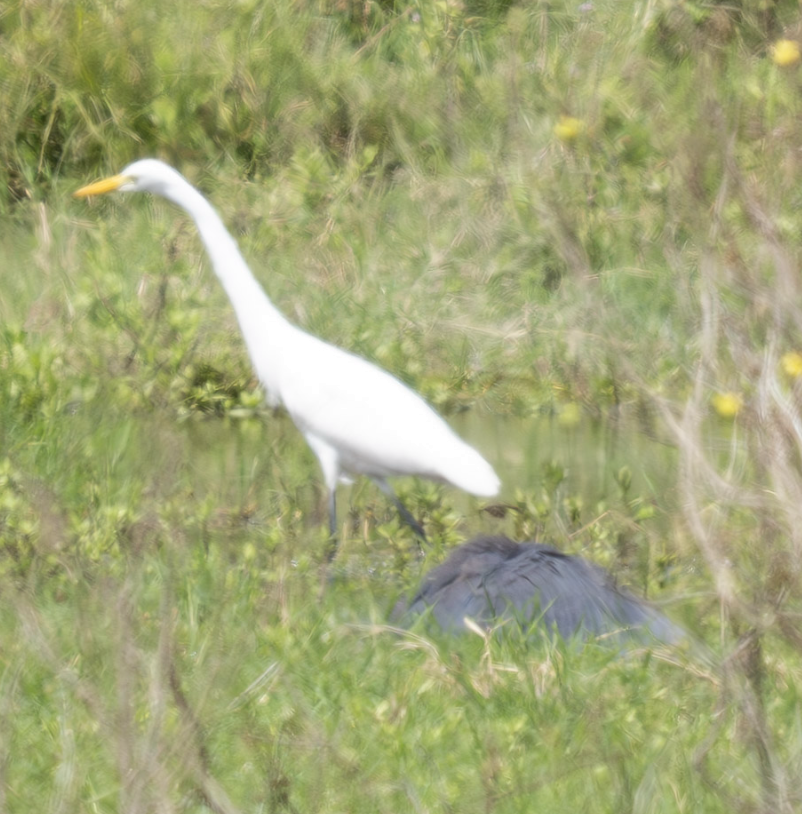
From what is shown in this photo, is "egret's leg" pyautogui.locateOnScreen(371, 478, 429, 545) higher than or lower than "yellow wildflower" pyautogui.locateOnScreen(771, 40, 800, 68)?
lower

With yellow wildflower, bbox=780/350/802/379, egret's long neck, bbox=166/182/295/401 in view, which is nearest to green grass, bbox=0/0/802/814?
yellow wildflower, bbox=780/350/802/379

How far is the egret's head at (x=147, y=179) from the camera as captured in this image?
3.84 m

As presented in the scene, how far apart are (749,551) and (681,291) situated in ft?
1.05

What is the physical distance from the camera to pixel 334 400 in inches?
141

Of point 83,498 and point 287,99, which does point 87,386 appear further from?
point 287,99

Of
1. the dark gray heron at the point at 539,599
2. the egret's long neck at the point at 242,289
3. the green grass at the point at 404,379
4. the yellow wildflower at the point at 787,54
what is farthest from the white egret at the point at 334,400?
the yellow wildflower at the point at 787,54

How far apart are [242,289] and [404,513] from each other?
2.55 ft

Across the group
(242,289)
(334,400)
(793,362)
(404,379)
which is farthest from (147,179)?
(793,362)

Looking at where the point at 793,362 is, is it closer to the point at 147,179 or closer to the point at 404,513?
the point at 404,513

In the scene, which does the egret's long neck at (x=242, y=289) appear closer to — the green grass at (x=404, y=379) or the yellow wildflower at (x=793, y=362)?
the green grass at (x=404, y=379)

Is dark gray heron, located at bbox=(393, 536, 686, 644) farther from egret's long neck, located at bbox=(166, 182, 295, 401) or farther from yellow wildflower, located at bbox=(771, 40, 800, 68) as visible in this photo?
egret's long neck, located at bbox=(166, 182, 295, 401)

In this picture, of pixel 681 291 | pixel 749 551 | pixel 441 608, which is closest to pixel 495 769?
pixel 749 551

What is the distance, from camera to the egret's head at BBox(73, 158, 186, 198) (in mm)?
3838

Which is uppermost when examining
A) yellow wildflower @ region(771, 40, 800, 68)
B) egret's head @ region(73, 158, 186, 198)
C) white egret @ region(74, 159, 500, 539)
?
yellow wildflower @ region(771, 40, 800, 68)
